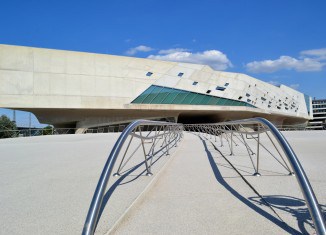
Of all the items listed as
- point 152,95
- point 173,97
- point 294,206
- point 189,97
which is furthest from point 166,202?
point 189,97

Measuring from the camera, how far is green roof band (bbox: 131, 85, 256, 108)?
120 ft

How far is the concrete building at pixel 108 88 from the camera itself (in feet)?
97.2

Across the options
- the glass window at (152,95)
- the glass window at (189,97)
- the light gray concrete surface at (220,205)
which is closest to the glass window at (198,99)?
the glass window at (189,97)

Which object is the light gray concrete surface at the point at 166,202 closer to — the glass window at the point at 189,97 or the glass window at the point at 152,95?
the glass window at the point at 152,95

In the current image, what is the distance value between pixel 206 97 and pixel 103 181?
3863cm

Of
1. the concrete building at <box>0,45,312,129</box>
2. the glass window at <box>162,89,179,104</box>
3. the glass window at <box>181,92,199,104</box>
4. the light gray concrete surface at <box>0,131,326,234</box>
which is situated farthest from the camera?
the glass window at <box>181,92,199,104</box>

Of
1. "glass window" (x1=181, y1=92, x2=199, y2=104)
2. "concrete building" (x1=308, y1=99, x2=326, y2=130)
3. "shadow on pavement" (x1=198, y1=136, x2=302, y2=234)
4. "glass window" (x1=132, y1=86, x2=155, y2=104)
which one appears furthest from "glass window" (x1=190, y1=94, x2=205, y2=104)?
"concrete building" (x1=308, y1=99, x2=326, y2=130)

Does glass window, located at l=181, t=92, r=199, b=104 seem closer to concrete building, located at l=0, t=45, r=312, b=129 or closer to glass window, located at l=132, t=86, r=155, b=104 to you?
concrete building, located at l=0, t=45, r=312, b=129

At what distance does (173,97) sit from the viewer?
1502 inches

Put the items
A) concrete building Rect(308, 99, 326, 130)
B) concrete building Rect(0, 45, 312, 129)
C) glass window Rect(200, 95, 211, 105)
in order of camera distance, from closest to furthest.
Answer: concrete building Rect(0, 45, 312, 129) → glass window Rect(200, 95, 211, 105) → concrete building Rect(308, 99, 326, 130)

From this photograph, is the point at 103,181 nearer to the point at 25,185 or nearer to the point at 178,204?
the point at 178,204

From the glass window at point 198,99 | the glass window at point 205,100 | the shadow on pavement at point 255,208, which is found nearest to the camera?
the shadow on pavement at point 255,208

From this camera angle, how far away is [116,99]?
34375mm

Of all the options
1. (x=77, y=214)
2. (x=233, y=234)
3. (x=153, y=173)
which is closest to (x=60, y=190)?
(x=77, y=214)
